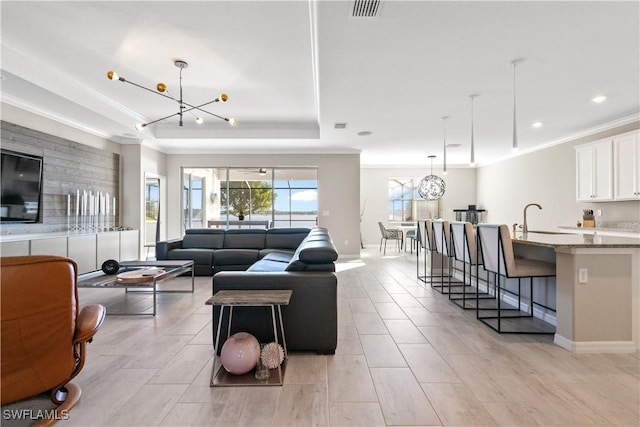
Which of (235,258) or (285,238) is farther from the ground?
(285,238)

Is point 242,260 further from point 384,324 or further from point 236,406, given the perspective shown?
point 236,406

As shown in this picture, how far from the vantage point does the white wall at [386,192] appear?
1047 cm

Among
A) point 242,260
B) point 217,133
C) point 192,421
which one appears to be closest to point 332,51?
point 192,421

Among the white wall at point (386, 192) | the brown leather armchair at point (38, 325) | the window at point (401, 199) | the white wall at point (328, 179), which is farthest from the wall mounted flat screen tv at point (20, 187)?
the window at point (401, 199)

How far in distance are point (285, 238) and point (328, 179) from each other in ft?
8.48

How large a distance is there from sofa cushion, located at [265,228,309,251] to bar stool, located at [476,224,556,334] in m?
3.36

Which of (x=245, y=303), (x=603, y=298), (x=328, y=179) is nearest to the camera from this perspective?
(x=245, y=303)

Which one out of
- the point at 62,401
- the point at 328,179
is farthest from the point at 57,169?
the point at 328,179

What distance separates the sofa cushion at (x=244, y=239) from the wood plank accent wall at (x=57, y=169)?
2.62m

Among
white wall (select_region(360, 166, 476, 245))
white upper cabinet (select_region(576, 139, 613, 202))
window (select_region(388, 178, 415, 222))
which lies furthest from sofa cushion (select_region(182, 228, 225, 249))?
white upper cabinet (select_region(576, 139, 613, 202))

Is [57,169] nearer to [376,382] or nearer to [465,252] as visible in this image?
[376,382]

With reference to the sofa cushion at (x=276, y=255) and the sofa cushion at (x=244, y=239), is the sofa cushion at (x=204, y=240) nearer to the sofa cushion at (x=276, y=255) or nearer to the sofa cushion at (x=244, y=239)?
the sofa cushion at (x=244, y=239)

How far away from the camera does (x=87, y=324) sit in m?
1.71

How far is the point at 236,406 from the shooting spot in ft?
6.11
